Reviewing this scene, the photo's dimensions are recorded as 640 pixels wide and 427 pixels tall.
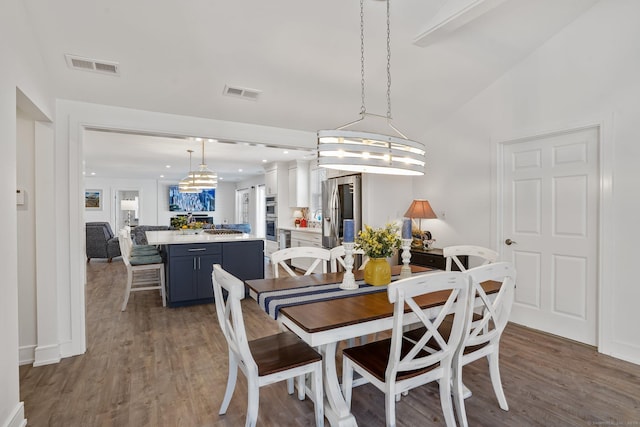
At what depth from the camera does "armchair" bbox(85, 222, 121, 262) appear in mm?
7586

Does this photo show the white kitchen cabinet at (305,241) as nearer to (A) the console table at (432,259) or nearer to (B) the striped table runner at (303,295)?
(A) the console table at (432,259)

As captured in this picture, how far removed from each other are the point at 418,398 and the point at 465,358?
1.66ft

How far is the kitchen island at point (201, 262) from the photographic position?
418cm

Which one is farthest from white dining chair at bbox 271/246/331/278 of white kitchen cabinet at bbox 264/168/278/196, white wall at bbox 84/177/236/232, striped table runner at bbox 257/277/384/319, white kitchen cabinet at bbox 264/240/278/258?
white wall at bbox 84/177/236/232

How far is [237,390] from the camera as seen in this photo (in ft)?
7.54

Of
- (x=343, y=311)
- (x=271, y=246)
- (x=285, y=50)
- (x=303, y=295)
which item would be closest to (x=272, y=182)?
(x=271, y=246)

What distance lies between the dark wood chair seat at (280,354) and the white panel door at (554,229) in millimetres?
2749

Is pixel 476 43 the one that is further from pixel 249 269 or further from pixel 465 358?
pixel 249 269

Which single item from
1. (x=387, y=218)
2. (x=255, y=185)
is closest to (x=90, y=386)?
→ (x=387, y=218)

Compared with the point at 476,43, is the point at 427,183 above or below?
below

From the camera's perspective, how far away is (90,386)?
237 centimetres

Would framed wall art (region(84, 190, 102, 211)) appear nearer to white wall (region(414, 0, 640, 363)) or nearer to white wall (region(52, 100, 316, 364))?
white wall (region(52, 100, 316, 364))

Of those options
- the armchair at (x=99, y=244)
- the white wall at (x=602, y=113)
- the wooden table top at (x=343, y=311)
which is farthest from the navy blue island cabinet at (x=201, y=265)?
the armchair at (x=99, y=244)

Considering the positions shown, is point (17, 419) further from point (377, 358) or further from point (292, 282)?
point (377, 358)
